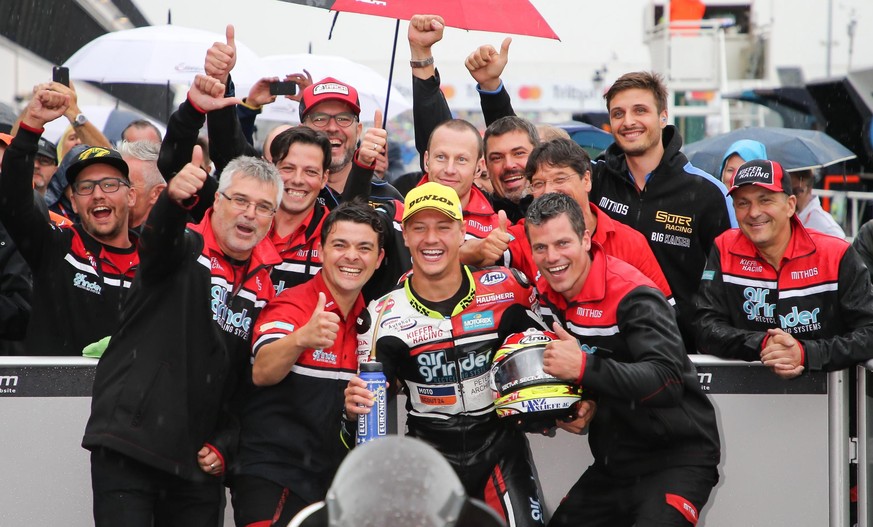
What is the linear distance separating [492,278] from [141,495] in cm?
191

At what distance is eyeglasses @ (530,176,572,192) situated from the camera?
17.3 ft

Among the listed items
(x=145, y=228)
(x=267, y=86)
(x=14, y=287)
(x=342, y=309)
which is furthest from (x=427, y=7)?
(x=14, y=287)

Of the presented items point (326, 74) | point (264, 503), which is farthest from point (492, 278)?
point (326, 74)

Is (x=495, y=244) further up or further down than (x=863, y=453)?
further up

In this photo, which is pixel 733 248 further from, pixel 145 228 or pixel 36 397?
pixel 36 397

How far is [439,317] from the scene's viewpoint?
4629mm

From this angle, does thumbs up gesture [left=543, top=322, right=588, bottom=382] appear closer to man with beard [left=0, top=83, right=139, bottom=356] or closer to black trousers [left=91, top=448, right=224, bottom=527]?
black trousers [left=91, top=448, right=224, bottom=527]

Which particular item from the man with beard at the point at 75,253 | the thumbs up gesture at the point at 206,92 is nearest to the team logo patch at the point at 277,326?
the man with beard at the point at 75,253

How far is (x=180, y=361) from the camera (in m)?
4.39

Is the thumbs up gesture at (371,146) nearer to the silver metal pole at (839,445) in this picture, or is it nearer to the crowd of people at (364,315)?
the crowd of people at (364,315)

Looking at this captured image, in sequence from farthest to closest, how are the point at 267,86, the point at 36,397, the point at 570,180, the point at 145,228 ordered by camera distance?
the point at 267,86
the point at 570,180
the point at 36,397
the point at 145,228

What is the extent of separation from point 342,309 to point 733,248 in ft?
6.96

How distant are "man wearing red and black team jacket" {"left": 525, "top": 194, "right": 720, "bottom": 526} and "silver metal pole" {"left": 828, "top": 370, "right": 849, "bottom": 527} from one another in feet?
2.62

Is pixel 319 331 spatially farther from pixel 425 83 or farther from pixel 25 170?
pixel 425 83
